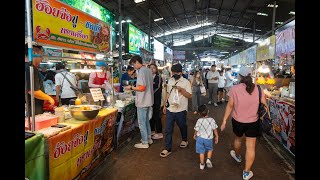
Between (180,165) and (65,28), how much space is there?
325cm

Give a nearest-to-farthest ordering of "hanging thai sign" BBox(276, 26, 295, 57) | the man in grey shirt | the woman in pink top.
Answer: the woman in pink top → the man in grey shirt → "hanging thai sign" BBox(276, 26, 295, 57)

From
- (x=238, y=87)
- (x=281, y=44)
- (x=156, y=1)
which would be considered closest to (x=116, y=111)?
(x=238, y=87)

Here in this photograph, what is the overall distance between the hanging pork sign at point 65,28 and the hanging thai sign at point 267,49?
7202 millimetres

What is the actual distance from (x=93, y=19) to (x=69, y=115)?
79.0 inches

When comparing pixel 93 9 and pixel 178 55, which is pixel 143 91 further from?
pixel 178 55

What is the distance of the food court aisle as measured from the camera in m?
4.37

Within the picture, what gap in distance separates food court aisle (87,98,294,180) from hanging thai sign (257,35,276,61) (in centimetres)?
522

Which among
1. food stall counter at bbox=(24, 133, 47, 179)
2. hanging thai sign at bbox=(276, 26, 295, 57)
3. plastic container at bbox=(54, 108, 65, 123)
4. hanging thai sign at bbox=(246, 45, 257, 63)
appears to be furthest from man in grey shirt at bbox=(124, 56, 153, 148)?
hanging thai sign at bbox=(246, 45, 257, 63)

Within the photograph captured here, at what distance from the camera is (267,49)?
10.9m

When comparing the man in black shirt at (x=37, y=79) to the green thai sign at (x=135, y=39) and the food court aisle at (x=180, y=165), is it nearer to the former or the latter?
the food court aisle at (x=180, y=165)

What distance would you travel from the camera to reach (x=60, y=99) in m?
6.75

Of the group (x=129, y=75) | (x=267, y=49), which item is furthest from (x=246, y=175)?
(x=267, y=49)

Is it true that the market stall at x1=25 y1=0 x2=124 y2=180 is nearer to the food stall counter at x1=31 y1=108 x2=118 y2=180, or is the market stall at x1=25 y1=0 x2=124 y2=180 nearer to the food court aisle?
the food stall counter at x1=31 y1=108 x2=118 y2=180
